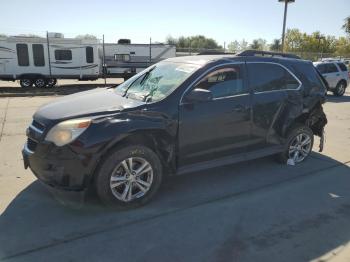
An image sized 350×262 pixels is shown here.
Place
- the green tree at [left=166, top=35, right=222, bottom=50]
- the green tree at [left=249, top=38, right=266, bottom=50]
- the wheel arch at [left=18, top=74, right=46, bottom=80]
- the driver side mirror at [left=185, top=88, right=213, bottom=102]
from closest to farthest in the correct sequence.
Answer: the driver side mirror at [left=185, top=88, right=213, bottom=102] → the wheel arch at [left=18, top=74, right=46, bottom=80] → the green tree at [left=249, top=38, right=266, bottom=50] → the green tree at [left=166, top=35, right=222, bottom=50]

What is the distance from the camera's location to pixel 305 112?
5.85 meters

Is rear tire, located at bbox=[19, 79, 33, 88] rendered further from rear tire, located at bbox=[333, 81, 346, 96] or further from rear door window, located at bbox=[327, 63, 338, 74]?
rear tire, located at bbox=[333, 81, 346, 96]

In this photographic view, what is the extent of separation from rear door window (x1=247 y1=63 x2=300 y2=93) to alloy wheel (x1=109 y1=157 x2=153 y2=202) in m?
2.06

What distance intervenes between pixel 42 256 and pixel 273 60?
14.0ft

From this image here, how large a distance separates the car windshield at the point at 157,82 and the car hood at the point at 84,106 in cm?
21

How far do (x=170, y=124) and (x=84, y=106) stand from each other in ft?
3.54

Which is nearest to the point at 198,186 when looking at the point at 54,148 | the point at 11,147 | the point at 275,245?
the point at 275,245

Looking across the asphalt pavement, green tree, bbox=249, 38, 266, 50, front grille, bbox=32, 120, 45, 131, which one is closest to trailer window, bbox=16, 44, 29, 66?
the asphalt pavement

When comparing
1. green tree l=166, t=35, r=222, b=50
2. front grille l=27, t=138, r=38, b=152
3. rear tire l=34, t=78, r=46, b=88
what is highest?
green tree l=166, t=35, r=222, b=50

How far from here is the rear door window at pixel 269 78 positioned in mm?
5121

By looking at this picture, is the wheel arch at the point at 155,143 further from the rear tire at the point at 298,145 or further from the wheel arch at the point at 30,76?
the wheel arch at the point at 30,76

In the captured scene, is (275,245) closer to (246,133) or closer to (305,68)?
(246,133)

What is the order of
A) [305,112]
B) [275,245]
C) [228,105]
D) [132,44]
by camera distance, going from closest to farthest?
[275,245] < [228,105] < [305,112] < [132,44]

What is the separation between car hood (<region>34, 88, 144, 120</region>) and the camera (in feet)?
13.1
